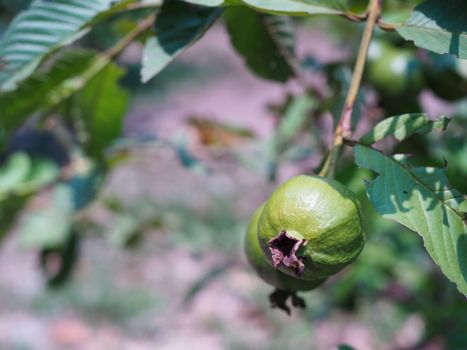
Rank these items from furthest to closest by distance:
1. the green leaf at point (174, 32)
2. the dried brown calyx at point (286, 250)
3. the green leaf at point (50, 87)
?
1. the green leaf at point (50, 87)
2. the green leaf at point (174, 32)
3. the dried brown calyx at point (286, 250)

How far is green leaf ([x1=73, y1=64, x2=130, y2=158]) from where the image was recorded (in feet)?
3.78

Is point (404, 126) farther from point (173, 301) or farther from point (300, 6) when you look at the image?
point (173, 301)

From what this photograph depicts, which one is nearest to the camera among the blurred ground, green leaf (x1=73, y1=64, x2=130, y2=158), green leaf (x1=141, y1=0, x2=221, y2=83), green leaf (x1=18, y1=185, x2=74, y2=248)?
green leaf (x1=141, y1=0, x2=221, y2=83)

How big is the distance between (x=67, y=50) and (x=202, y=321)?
8.43ft

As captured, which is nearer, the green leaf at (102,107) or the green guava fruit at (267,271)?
the green guava fruit at (267,271)

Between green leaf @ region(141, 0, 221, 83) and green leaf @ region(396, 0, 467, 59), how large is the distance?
9.6 inches

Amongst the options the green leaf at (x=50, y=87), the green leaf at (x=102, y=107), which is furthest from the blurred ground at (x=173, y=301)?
the green leaf at (x=50, y=87)

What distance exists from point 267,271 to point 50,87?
58 cm

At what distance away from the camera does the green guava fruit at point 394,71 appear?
1289mm

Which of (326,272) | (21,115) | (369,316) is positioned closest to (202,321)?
(369,316)

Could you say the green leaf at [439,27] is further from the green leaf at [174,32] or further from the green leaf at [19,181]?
the green leaf at [19,181]

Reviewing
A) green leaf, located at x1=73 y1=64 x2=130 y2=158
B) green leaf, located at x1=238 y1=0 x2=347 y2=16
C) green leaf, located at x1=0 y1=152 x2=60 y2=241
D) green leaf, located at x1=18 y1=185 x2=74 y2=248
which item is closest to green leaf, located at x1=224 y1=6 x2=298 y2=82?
green leaf, located at x1=73 y1=64 x2=130 y2=158

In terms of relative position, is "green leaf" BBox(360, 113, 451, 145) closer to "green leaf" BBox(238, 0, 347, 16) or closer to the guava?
"green leaf" BBox(238, 0, 347, 16)

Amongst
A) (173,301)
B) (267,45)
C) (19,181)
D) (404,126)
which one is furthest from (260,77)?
(173,301)
